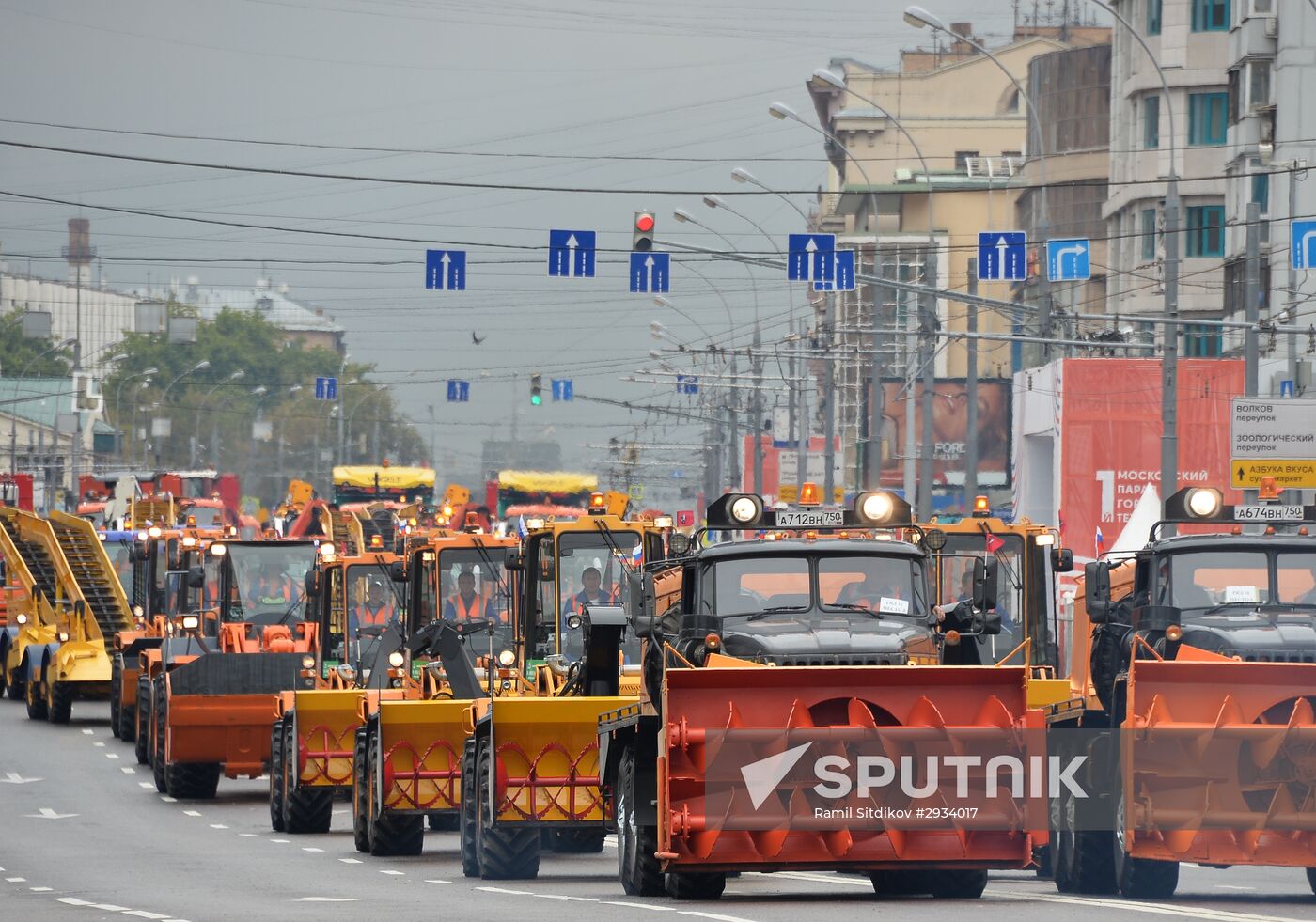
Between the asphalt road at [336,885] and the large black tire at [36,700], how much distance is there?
1118 cm

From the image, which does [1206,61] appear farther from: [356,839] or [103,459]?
[103,459]

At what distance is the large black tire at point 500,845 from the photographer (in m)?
17.5

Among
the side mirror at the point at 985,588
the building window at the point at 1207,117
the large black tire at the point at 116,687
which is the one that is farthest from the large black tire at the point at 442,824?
the building window at the point at 1207,117

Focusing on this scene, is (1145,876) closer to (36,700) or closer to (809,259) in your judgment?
(36,700)

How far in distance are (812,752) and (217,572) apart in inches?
712

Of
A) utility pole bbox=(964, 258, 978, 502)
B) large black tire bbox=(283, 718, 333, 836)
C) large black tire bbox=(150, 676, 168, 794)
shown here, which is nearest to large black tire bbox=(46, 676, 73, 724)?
large black tire bbox=(150, 676, 168, 794)

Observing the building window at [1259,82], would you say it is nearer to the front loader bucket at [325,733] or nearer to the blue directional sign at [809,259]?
the blue directional sign at [809,259]

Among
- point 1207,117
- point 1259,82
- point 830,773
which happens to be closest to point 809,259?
point 1259,82

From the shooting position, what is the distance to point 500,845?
17578 mm

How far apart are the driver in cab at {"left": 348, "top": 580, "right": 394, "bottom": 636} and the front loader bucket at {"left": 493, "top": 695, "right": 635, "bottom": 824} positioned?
26.9 ft

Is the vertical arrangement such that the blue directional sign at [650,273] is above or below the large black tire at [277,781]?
above

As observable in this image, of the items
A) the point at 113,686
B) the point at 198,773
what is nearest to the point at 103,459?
the point at 113,686

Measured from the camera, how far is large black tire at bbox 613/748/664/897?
49.6 feet

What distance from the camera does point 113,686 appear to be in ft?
112
